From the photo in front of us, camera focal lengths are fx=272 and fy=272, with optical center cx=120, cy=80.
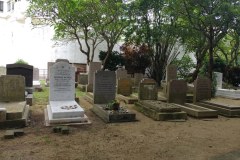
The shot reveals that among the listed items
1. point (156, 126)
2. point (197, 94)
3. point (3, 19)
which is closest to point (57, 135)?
point (156, 126)

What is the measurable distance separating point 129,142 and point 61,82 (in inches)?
141

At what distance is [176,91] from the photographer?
1052 cm

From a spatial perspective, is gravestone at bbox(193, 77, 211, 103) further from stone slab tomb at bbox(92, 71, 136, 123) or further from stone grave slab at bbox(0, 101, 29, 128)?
stone grave slab at bbox(0, 101, 29, 128)

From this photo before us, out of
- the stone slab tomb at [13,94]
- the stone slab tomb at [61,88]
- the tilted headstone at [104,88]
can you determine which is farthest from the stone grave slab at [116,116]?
the stone slab tomb at [13,94]

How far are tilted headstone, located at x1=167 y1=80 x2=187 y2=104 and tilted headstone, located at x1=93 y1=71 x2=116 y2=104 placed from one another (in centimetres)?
224

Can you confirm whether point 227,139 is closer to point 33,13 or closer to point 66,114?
point 66,114

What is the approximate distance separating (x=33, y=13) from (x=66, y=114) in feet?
39.3

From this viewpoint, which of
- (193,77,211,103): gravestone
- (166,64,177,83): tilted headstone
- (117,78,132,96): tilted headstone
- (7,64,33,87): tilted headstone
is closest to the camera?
(193,77,211,103): gravestone

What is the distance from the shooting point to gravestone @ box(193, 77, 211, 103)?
1090 cm

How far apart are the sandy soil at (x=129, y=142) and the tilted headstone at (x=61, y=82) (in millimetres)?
941

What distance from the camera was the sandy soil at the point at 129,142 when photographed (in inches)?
199

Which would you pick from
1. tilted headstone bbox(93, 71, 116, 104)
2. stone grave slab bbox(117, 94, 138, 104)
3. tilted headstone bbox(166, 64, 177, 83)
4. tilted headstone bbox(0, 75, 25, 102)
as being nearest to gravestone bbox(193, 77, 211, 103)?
stone grave slab bbox(117, 94, 138, 104)

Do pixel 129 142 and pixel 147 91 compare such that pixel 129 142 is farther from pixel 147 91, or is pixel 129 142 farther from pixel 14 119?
pixel 147 91

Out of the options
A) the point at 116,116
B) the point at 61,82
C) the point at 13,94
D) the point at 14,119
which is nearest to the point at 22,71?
the point at 13,94
